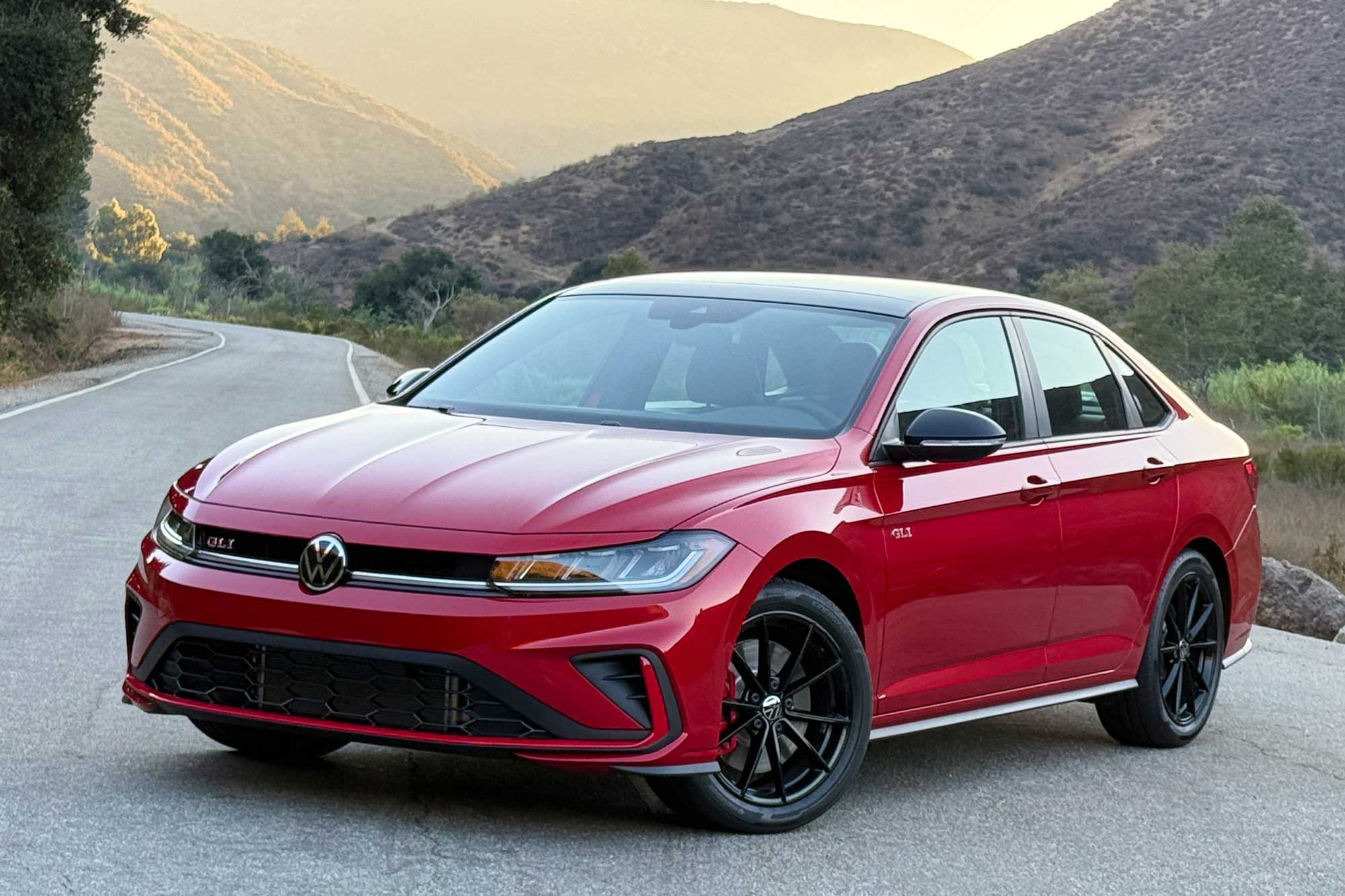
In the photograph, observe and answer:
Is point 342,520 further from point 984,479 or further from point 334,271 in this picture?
point 334,271

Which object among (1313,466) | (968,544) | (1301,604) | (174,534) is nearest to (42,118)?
(1313,466)

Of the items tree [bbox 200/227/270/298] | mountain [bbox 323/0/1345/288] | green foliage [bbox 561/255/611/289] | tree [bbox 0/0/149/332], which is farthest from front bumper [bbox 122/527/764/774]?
tree [bbox 200/227/270/298]

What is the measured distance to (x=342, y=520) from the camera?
5141mm

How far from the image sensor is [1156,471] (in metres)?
→ 7.26

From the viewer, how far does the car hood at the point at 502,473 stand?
202 inches

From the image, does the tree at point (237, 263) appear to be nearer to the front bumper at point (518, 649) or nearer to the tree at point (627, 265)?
the tree at point (627, 265)

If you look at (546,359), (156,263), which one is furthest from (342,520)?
(156,263)

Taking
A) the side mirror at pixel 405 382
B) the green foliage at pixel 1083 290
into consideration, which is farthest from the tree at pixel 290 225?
the side mirror at pixel 405 382

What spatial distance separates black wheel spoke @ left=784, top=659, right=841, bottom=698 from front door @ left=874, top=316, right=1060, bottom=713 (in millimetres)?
286

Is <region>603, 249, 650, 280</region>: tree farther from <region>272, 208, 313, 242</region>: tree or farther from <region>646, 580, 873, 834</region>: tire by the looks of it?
<region>272, 208, 313, 242</region>: tree

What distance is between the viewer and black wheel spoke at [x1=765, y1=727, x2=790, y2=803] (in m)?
5.47

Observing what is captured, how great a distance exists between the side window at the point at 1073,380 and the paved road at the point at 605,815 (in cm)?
120

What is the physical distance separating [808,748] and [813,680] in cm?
19

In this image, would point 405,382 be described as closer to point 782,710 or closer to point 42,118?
point 782,710
